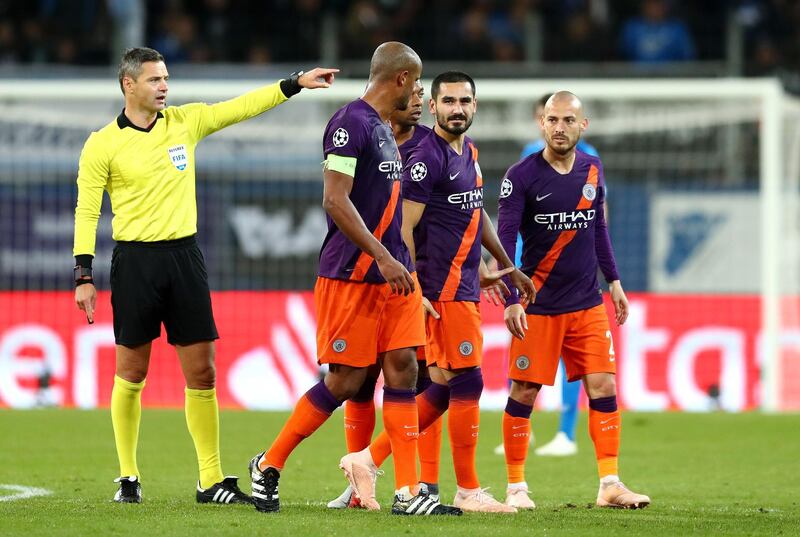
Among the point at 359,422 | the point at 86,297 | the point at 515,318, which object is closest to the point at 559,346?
the point at 515,318

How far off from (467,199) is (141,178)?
1630mm

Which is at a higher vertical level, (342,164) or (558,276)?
(342,164)

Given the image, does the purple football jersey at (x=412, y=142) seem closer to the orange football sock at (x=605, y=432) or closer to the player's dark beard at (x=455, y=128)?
the player's dark beard at (x=455, y=128)

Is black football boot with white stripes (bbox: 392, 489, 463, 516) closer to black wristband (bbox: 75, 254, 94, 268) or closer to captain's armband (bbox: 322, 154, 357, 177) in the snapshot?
captain's armband (bbox: 322, 154, 357, 177)

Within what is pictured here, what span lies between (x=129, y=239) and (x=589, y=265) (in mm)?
2428

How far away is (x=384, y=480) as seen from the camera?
8523 mm

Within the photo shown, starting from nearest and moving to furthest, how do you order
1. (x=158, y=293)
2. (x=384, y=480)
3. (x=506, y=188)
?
1. (x=158, y=293)
2. (x=506, y=188)
3. (x=384, y=480)

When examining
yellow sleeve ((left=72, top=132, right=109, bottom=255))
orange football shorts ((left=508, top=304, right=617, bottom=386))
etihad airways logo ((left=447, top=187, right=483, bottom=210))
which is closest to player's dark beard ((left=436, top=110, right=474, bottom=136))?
etihad airways logo ((left=447, top=187, right=483, bottom=210))

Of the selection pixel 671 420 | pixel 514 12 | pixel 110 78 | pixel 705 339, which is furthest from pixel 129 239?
pixel 514 12

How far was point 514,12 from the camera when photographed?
766 inches

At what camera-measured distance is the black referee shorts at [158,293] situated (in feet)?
22.8

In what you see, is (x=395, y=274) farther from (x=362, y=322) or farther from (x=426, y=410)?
(x=426, y=410)

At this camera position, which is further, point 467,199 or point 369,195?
point 467,199

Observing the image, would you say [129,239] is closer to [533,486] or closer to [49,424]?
[533,486]
